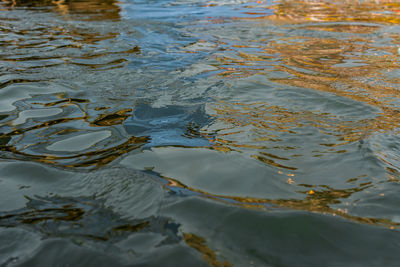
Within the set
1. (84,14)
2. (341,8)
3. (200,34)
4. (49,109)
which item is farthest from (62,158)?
(341,8)

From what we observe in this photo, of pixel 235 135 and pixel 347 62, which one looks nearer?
pixel 235 135

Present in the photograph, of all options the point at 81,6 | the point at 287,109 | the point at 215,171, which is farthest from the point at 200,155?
the point at 81,6

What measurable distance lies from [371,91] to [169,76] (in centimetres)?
202

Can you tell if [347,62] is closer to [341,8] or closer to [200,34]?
[200,34]

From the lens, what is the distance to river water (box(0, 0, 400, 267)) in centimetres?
136

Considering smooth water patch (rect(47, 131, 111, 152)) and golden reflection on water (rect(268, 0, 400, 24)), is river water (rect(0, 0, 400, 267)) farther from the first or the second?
golden reflection on water (rect(268, 0, 400, 24))

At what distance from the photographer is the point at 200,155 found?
2.12 meters

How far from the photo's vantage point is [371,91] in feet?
10.6

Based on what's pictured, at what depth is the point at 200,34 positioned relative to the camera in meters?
6.35

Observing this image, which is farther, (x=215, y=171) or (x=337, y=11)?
(x=337, y=11)

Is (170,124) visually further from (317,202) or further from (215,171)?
(317,202)

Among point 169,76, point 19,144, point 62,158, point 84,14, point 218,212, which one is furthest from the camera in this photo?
point 84,14

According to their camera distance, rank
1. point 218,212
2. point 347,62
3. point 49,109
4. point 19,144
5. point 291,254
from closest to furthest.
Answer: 1. point 291,254
2. point 218,212
3. point 19,144
4. point 49,109
5. point 347,62

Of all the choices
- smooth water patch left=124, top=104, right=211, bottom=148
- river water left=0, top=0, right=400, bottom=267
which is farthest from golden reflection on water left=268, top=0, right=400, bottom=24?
smooth water patch left=124, top=104, right=211, bottom=148
